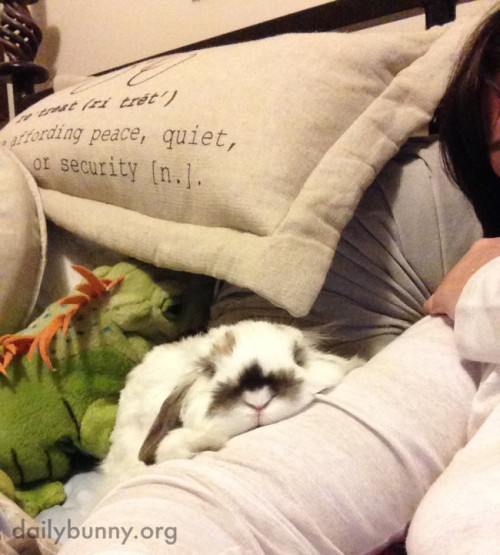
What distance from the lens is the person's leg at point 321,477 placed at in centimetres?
43

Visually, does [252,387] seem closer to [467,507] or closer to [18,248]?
[467,507]

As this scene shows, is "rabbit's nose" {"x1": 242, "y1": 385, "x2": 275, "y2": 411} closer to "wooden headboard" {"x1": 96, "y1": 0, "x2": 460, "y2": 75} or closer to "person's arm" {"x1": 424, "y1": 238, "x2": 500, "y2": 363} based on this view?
"person's arm" {"x1": 424, "y1": 238, "x2": 500, "y2": 363}

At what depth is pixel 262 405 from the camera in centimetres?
55

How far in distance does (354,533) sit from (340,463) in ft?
0.20

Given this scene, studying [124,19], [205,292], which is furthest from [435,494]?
[124,19]

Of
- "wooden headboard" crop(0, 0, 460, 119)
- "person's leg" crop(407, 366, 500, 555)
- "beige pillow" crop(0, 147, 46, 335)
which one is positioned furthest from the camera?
"wooden headboard" crop(0, 0, 460, 119)

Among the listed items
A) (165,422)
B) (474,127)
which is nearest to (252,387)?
(165,422)

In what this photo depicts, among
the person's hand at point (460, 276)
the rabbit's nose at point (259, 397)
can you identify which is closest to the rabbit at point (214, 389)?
the rabbit's nose at point (259, 397)

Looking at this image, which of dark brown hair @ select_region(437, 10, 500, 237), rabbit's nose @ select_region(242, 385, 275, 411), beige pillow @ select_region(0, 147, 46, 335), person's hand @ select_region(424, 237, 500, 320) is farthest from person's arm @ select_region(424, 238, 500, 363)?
beige pillow @ select_region(0, 147, 46, 335)

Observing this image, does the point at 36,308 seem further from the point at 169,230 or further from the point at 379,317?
the point at 379,317

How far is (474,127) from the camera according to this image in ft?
2.41

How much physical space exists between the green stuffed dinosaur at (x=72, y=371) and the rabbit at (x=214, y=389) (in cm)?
6

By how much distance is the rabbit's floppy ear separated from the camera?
0.59 meters

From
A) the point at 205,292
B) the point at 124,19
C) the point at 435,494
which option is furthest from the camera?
the point at 124,19
